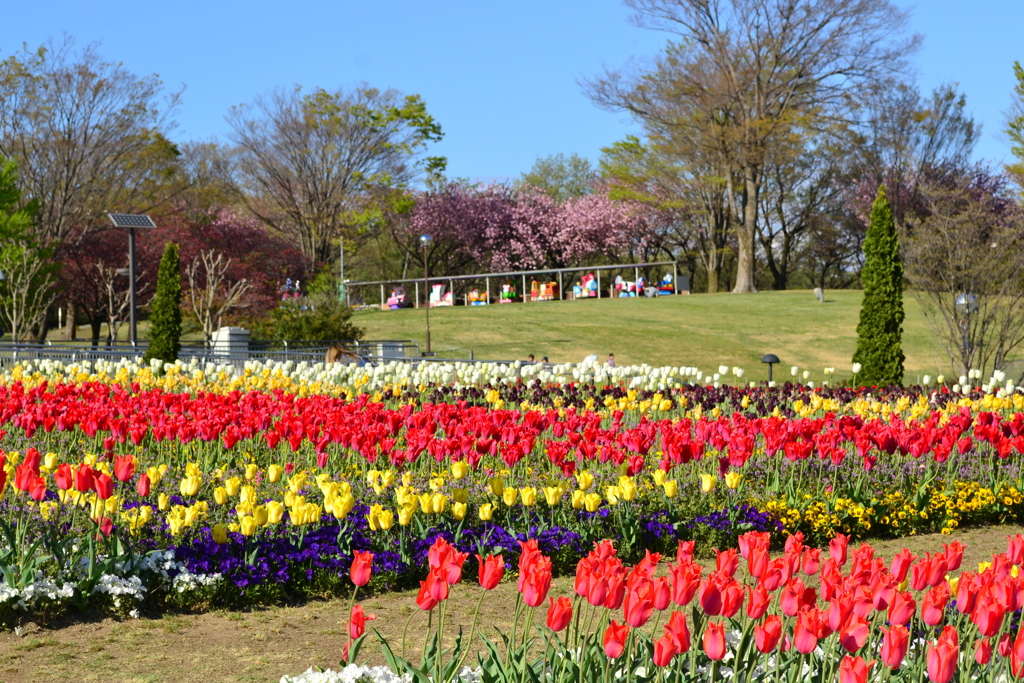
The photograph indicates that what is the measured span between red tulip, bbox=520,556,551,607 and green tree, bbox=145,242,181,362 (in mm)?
19823

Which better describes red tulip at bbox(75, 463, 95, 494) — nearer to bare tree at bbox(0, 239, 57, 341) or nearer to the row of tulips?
the row of tulips

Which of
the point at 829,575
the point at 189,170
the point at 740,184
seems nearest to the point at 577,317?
the point at 740,184

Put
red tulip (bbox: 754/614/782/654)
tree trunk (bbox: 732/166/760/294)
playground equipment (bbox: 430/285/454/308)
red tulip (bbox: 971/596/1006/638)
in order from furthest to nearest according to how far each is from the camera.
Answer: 1. playground equipment (bbox: 430/285/454/308)
2. tree trunk (bbox: 732/166/760/294)
3. red tulip (bbox: 971/596/1006/638)
4. red tulip (bbox: 754/614/782/654)

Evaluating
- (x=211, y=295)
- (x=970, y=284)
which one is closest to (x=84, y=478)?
(x=970, y=284)

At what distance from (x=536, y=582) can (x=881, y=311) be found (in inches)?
681

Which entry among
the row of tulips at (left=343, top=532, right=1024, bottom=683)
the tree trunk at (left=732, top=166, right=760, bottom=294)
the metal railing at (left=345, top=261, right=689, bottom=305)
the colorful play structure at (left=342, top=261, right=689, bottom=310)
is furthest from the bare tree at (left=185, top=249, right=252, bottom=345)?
the row of tulips at (left=343, top=532, right=1024, bottom=683)

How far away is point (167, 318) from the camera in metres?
21.7

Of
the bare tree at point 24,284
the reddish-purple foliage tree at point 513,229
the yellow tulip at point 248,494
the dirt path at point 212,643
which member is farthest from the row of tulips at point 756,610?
the reddish-purple foliage tree at point 513,229

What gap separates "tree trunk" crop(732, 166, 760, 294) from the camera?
4381 cm

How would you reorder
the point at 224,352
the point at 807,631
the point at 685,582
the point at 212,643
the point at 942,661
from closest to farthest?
the point at 942,661 → the point at 807,631 → the point at 685,582 → the point at 212,643 → the point at 224,352

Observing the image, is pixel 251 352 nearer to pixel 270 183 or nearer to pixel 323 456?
pixel 323 456

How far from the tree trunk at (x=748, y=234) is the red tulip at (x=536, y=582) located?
139 feet

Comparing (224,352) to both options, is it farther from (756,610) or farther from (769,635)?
(769,635)

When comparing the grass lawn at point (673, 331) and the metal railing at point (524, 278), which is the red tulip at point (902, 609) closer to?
the grass lawn at point (673, 331)
